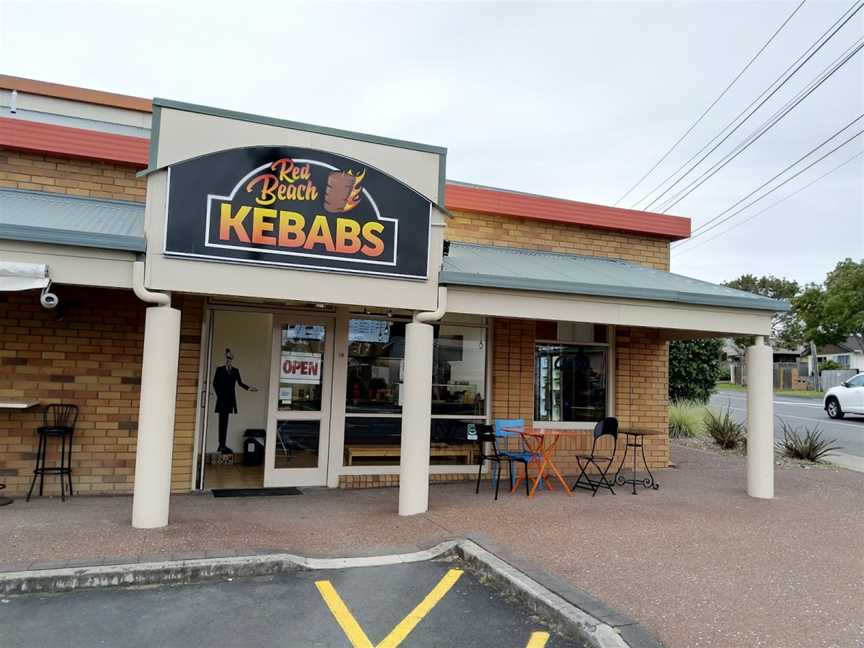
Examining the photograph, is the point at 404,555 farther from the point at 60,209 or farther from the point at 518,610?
the point at 60,209

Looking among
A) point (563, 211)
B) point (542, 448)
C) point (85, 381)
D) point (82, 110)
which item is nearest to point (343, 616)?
point (542, 448)

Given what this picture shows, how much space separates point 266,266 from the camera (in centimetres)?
645

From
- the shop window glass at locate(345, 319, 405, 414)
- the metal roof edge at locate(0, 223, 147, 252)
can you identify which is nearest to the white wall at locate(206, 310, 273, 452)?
the shop window glass at locate(345, 319, 405, 414)

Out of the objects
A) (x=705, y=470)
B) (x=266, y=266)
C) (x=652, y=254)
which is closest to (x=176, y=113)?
(x=266, y=266)

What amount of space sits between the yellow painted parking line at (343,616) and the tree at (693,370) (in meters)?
14.4

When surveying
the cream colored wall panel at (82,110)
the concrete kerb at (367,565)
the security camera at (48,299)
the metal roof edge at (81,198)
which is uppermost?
the cream colored wall panel at (82,110)

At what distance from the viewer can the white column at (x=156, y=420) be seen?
6062 millimetres

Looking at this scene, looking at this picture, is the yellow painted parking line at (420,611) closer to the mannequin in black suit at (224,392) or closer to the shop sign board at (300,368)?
the shop sign board at (300,368)

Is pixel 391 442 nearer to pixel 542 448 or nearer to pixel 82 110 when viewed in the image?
pixel 542 448

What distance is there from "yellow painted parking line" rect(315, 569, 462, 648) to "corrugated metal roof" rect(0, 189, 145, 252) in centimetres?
355

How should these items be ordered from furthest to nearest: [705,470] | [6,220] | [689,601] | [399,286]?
1. [705,470]
2. [399,286]
3. [6,220]
4. [689,601]

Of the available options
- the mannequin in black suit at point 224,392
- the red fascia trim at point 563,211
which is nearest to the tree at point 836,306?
the red fascia trim at point 563,211

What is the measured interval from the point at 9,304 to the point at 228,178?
328 cm

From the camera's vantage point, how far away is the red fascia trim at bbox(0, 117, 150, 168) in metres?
7.67
